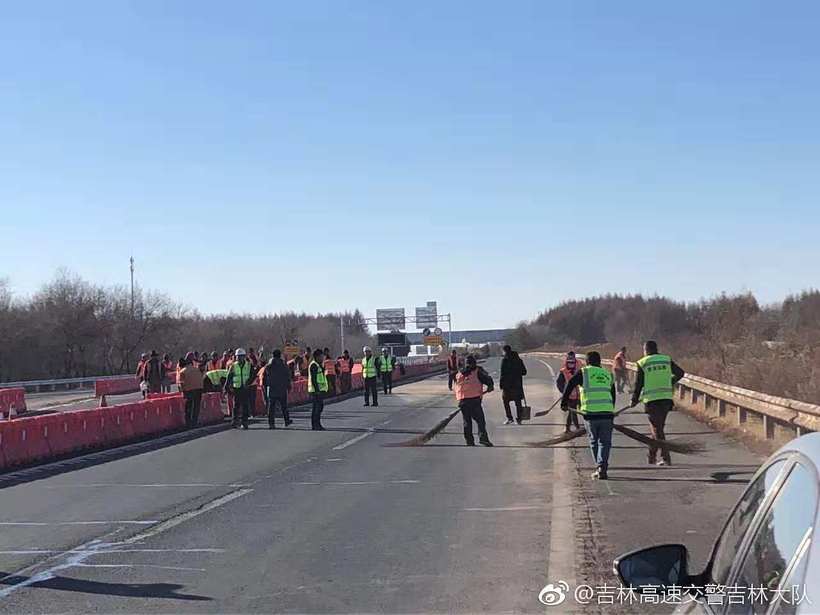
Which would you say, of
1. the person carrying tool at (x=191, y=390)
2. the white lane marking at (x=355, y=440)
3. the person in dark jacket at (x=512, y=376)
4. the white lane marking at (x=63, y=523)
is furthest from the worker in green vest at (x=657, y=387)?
the person carrying tool at (x=191, y=390)

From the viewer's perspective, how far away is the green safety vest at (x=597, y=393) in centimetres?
1380

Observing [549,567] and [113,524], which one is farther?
[113,524]

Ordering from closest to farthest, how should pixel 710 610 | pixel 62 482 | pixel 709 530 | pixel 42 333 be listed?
pixel 710 610, pixel 709 530, pixel 62 482, pixel 42 333

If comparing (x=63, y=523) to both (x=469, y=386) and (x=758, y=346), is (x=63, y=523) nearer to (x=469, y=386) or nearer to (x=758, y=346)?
(x=469, y=386)

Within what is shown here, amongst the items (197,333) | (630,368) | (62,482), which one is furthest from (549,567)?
(197,333)

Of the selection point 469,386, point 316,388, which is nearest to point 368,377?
point 316,388

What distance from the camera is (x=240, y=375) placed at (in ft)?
80.5

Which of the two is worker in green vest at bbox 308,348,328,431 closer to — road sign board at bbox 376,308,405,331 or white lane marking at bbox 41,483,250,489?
white lane marking at bbox 41,483,250,489

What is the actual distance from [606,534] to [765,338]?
2863cm

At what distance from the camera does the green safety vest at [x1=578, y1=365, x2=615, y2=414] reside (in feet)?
45.3

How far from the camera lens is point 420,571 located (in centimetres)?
837

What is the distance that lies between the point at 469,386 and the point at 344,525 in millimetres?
8276

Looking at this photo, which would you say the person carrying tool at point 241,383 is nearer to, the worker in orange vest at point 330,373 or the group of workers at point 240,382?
the group of workers at point 240,382

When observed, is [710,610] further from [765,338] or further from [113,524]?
[765,338]
